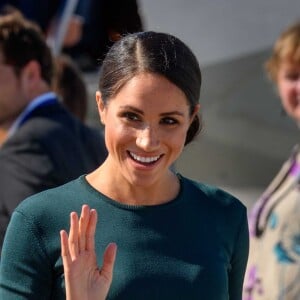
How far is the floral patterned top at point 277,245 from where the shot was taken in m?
3.27

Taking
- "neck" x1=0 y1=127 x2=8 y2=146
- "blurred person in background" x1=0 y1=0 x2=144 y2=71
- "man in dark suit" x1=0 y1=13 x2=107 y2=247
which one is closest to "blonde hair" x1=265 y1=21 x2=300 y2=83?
"man in dark suit" x1=0 y1=13 x2=107 y2=247

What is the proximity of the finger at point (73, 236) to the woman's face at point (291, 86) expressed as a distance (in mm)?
1793

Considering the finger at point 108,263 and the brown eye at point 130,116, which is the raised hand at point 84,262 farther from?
the brown eye at point 130,116

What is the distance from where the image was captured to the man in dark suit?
3270 mm

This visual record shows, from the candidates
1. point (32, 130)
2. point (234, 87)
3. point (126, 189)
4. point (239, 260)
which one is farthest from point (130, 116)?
point (234, 87)

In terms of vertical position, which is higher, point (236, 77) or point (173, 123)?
point (173, 123)

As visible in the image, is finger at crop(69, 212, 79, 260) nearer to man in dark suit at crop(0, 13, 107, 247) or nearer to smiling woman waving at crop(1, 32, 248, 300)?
smiling woman waving at crop(1, 32, 248, 300)

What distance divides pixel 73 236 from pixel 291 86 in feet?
5.99

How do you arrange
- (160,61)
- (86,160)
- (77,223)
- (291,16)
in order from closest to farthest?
(77,223) < (160,61) < (86,160) < (291,16)

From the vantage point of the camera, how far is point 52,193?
2.25m

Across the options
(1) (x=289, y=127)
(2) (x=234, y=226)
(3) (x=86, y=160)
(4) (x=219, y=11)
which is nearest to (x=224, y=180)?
(1) (x=289, y=127)

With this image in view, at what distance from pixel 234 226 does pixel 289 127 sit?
490 centimetres

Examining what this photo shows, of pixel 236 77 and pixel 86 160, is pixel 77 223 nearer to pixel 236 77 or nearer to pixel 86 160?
pixel 86 160

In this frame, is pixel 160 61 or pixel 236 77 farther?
pixel 236 77
